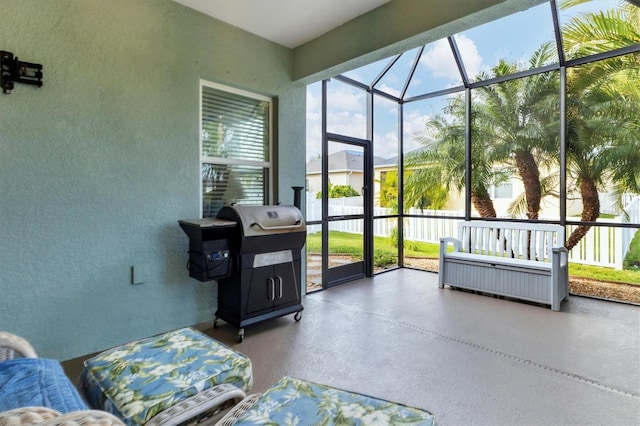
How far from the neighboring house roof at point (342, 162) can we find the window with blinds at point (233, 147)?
0.84 m

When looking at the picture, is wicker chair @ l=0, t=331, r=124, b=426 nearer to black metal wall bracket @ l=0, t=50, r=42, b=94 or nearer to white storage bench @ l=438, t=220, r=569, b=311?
black metal wall bracket @ l=0, t=50, r=42, b=94

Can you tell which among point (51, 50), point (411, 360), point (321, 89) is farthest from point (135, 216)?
point (321, 89)

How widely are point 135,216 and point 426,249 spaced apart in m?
4.90

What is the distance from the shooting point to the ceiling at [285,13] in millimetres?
3174

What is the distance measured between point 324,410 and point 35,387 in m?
1.13

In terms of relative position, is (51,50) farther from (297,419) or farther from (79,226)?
(297,419)

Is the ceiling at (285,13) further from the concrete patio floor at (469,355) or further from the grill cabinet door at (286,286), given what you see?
the concrete patio floor at (469,355)

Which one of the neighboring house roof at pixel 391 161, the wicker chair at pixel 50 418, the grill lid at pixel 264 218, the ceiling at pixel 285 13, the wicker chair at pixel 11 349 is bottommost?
the wicker chair at pixel 11 349

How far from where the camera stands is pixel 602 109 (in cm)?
428

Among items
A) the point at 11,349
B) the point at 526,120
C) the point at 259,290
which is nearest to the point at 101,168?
the point at 11,349

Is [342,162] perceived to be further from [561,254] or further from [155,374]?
[155,374]

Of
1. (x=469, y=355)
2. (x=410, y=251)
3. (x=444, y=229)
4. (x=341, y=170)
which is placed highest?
(x=341, y=170)

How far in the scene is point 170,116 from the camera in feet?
10.3

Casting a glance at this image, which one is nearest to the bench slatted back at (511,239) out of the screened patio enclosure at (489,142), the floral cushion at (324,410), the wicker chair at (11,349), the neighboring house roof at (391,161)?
the screened patio enclosure at (489,142)
